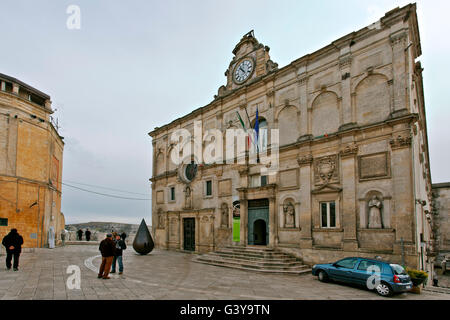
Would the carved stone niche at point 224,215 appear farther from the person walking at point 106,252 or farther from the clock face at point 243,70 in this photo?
the person walking at point 106,252

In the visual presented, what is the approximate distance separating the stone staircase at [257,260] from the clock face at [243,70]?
11.3 meters

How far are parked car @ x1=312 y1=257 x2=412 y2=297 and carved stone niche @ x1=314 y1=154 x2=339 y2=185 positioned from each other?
182 inches

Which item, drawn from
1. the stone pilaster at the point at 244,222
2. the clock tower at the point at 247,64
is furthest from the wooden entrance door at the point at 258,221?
the clock tower at the point at 247,64

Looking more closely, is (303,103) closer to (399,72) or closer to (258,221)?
(399,72)

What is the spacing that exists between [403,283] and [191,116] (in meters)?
19.4

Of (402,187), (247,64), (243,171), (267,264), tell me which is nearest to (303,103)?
(243,171)

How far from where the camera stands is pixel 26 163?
24.3m

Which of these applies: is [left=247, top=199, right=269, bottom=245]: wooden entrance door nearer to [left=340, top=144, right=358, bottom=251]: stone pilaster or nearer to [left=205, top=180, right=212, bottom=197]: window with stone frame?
[left=205, top=180, right=212, bottom=197]: window with stone frame

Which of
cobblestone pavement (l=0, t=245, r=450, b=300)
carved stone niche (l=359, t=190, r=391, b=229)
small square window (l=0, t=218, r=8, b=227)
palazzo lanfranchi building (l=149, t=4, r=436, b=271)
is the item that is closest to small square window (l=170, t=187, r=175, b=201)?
palazzo lanfranchi building (l=149, t=4, r=436, b=271)

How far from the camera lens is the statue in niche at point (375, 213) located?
13969 mm

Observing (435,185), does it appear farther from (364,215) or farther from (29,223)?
(29,223)

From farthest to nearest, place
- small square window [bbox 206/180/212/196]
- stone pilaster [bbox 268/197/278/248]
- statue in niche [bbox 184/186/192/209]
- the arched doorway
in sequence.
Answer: statue in niche [bbox 184/186/192/209] → small square window [bbox 206/180/212/196] → the arched doorway → stone pilaster [bbox 268/197/278/248]

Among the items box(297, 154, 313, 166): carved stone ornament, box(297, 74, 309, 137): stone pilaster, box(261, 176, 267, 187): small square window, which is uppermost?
box(297, 74, 309, 137): stone pilaster

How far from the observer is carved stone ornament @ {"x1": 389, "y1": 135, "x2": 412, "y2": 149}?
43.9 ft
